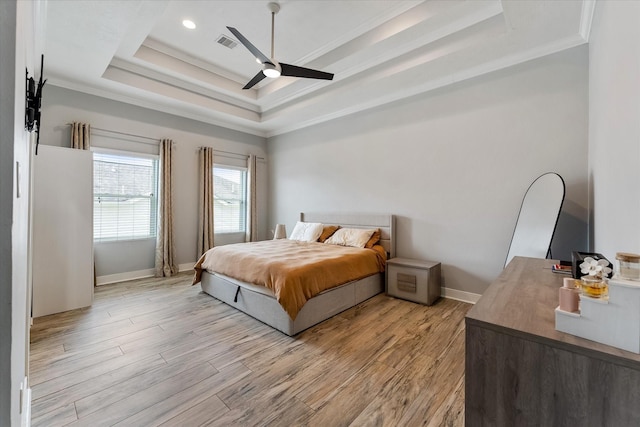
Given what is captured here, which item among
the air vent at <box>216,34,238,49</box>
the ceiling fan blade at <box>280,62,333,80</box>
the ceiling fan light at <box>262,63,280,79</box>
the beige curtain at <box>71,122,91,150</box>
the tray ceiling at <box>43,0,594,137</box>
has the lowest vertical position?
the beige curtain at <box>71,122,91,150</box>

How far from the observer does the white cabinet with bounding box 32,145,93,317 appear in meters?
2.88

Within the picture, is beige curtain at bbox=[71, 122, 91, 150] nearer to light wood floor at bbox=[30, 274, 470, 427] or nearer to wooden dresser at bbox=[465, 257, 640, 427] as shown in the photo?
light wood floor at bbox=[30, 274, 470, 427]

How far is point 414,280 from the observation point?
3.35m

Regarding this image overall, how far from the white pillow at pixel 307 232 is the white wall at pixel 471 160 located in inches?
22.5

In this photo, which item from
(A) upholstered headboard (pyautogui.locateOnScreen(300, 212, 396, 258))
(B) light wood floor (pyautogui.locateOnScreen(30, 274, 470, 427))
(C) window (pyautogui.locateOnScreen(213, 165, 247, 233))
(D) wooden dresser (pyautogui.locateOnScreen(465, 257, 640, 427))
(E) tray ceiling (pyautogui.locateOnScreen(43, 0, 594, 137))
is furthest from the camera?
(C) window (pyautogui.locateOnScreen(213, 165, 247, 233))

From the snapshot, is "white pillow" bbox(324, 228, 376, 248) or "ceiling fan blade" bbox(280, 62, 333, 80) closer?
"ceiling fan blade" bbox(280, 62, 333, 80)

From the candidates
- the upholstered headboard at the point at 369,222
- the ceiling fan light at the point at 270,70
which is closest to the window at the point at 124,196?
the upholstered headboard at the point at 369,222

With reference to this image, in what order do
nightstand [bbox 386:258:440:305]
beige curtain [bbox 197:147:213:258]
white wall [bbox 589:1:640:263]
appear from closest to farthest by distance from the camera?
white wall [bbox 589:1:640:263], nightstand [bbox 386:258:440:305], beige curtain [bbox 197:147:213:258]

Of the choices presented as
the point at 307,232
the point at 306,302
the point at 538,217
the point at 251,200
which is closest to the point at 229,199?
the point at 251,200

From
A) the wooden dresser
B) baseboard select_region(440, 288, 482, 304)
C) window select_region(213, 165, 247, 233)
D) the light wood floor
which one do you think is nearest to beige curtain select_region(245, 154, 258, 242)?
window select_region(213, 165, 247, 233)

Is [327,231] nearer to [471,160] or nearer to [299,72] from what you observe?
[471,160]

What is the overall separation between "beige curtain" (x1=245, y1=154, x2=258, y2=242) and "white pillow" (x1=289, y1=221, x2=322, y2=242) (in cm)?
134

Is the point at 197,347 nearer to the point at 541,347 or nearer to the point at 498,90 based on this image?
the point at 541,347

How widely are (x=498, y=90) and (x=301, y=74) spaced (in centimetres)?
233
